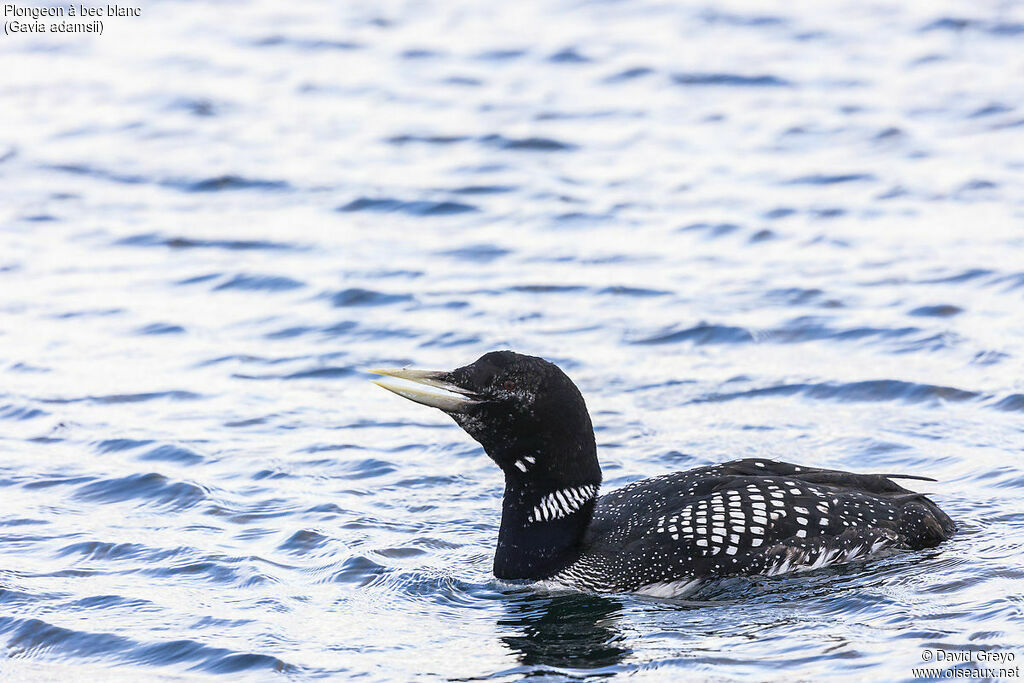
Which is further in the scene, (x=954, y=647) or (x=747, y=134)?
(x=747, y=134)

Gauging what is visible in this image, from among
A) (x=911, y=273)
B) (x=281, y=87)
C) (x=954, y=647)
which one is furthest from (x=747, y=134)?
(x=954, y=647)

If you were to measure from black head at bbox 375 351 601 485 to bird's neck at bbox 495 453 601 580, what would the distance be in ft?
0.04

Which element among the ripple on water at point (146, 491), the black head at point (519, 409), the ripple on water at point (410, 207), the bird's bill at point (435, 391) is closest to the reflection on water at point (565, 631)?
the black head at point (519, 409)

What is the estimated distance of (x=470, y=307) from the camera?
953cm

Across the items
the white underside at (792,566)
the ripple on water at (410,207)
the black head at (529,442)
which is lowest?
the white underside at (792,566)

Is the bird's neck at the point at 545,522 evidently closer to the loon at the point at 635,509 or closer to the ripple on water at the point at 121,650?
the loon at the point at 635,509

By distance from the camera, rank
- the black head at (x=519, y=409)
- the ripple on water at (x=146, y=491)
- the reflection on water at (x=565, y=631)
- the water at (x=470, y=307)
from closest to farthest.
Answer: the reflection on water at (x=565, y=631) → the water at (x=470, y=307) → the black head at (x=519, y=409) → the ripple on water at (x=146, y=491)

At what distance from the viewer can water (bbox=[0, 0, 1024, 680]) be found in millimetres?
5617

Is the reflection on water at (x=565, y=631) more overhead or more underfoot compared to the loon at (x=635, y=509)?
more underfoot

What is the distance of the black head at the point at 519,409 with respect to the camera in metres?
5.83

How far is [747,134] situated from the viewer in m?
12.9

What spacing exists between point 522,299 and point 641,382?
1.53m

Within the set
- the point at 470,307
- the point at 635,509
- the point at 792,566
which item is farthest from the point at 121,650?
the point at 470,307

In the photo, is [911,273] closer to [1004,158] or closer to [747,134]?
[1004,158]
